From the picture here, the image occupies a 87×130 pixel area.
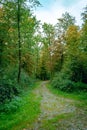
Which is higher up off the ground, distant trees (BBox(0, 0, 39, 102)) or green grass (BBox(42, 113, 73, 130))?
distant trees (BBox(0, 0, 39, 102))

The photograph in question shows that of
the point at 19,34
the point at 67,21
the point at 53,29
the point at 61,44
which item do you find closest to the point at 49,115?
the point at 19,34

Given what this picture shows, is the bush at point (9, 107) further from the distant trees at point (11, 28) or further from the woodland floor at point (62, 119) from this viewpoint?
the distant trees at point (11, 28)

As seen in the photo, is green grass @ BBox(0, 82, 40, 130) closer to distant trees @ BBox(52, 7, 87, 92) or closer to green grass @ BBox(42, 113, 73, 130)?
green grass @ BBox(42, 113, 73, 130)

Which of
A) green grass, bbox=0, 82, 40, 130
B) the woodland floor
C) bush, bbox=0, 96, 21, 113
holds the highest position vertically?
bush, bbox=0, 96, 21, 113

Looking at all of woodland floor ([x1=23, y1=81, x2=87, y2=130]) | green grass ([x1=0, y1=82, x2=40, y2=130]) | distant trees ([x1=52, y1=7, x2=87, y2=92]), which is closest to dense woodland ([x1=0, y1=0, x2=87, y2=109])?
distant trees ([x1=52, y1=7, x2=87, y2=92])

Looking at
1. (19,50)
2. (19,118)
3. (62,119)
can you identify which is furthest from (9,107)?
(19,50)

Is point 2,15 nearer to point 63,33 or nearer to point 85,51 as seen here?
point 85,51

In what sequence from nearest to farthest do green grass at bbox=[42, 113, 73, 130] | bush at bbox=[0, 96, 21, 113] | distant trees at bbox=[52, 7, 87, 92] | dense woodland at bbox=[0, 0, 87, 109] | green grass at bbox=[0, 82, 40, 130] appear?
green grass at bbox=[42, 113, 73, 130]
green grass at bbox=[0, 82, 40, 130]
bush at bbox=[0, 96, 21, 113]
dense woodland at bbox=[0, 0, 87, 109]
distant trees at bbox=[52, 7, 87, 92]

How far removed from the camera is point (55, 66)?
154ft

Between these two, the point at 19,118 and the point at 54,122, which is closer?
the point at 54,122

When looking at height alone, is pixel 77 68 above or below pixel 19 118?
above

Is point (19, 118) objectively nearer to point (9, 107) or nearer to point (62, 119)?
point (9, 107)

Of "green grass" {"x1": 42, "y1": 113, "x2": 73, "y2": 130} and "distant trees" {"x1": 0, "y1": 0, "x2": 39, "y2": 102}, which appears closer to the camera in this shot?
"green grass" {"x1": 42, "y1": 113, "x2": 73, "y2": 130}

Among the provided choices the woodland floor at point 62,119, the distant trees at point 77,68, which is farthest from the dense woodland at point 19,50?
the woodland floor at point 62,119
